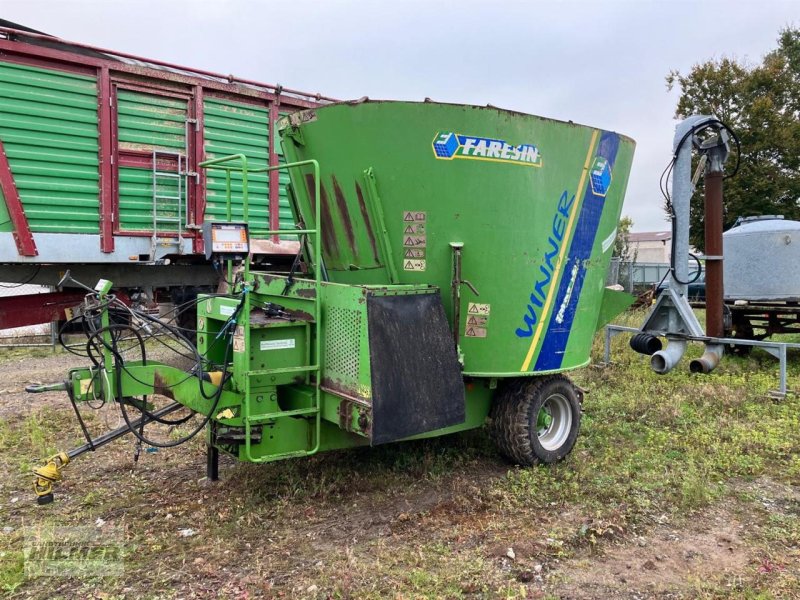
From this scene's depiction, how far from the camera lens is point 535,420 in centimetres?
461

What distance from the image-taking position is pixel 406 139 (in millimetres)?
4023

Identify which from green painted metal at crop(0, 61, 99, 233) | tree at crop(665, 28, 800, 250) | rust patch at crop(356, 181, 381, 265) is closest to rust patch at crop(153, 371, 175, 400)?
rust patch at crop(356, 181, 381, 265)

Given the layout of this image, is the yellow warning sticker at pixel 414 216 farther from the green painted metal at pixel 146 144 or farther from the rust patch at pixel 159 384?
the green painted metal at pixel 146 144

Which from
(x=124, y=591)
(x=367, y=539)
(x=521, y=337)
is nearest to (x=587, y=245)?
Result: (x=521, y=337)

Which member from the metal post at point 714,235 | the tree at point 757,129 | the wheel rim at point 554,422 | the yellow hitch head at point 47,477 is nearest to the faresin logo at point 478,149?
the wheel rim at point 554,422

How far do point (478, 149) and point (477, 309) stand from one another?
1.09 m

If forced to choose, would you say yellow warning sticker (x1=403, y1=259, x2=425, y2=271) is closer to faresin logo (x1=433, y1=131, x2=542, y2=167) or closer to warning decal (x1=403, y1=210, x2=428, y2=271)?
warning decal (x1=403, y1=210, x2=428, y2=271)

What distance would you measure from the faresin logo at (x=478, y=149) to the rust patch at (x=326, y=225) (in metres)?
0.97

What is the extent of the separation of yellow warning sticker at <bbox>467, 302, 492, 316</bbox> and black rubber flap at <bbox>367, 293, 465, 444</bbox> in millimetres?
265

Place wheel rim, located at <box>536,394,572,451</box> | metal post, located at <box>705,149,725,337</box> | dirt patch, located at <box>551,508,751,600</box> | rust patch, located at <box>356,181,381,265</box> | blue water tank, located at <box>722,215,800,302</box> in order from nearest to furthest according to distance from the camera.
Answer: dirt patch, located at <box>551,508,751,600</box> → rust patch, located at <box>356,181,381,265</box> → wheel rim, located at <box>536,394,572,451</box> → metal post, located at <box>705,149,725,337</box> → blue water tank, located at <box>722,215,800,302</box>

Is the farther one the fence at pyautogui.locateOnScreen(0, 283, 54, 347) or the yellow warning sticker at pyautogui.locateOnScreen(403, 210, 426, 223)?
the fence at pyautogui.locateOnScreen(0, 283, 54, 347)

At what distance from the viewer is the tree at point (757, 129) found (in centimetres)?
1886

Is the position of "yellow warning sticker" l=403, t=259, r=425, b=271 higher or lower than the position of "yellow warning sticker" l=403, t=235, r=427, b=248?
lower

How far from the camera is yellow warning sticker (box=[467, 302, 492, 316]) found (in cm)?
424
